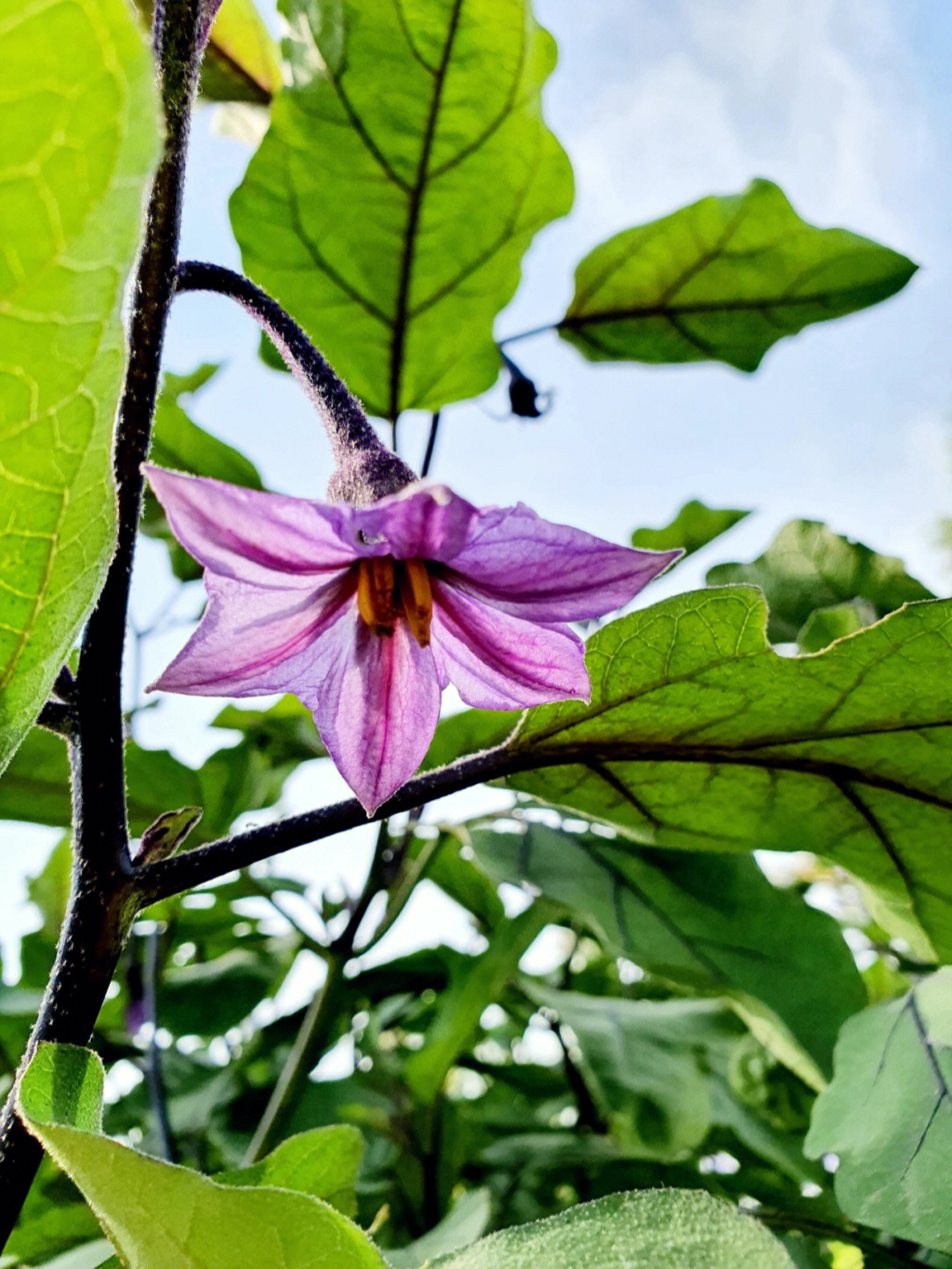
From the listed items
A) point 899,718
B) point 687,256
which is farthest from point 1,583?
point 687,256

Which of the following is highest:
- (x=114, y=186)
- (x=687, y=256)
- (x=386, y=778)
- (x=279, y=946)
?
(x=687, y=256)

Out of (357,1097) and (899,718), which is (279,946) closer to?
(357,1097)

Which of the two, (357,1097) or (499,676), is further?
(357,1097)

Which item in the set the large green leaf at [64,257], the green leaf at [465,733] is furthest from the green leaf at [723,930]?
the large green leaf at [64,257]

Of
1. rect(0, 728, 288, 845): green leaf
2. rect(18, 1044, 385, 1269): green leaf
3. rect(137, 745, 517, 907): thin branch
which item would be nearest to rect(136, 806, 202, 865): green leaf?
rect(137, 745, 517, 907): thin branch

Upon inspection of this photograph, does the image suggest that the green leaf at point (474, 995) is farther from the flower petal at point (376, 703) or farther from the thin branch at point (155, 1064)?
the flower petal at point (376, 703)

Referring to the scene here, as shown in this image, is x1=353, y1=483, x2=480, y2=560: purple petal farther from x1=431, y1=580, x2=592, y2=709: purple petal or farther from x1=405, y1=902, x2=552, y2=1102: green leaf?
x1=405, y1=902, x2=552, y2=1102: green leaf
